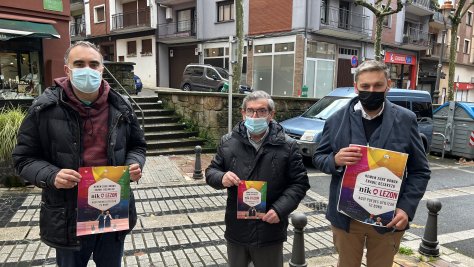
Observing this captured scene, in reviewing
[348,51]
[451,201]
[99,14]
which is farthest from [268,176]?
[99,14]

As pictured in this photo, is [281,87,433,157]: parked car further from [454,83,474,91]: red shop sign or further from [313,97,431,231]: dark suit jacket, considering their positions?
[454,83,474,91]: red shop sign

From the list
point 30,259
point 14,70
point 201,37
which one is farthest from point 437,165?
point 201,37

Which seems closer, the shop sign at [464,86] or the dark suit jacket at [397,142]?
the dark suit jacket at [397,142]

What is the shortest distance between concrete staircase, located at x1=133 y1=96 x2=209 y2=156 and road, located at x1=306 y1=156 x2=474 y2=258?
11.4ft

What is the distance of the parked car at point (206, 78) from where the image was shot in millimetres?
18923

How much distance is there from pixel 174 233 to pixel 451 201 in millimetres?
5289

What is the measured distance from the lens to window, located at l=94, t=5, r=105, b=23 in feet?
105

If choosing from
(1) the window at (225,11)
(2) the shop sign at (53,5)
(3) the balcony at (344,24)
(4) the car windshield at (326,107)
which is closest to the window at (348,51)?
(3) the balcony at (344,24)

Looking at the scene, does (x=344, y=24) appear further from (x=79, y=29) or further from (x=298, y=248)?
(x=79, y=29)

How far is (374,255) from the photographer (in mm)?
2584

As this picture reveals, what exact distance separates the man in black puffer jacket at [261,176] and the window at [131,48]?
29.9 meters

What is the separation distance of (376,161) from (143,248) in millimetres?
2943

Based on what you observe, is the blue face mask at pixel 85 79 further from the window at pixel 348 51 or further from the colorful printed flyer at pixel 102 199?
the window at pixel 348 51

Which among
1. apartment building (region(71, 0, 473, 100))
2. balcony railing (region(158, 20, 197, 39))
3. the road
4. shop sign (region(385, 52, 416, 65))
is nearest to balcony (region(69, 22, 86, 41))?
apartment building (region(71, 0, 473, 100))
